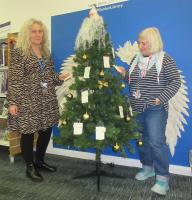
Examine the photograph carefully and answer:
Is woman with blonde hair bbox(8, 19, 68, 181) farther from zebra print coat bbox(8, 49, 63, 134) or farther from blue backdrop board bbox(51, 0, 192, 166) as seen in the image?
blue backdrop board bbox(51, 0, 192, 166)

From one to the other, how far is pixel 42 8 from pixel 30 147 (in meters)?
1.95

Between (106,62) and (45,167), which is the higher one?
(106,62)

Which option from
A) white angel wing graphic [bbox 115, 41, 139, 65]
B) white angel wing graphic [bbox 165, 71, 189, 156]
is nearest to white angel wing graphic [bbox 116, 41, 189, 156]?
white angel wing graphic [bbox 165, 71, 189, 156]

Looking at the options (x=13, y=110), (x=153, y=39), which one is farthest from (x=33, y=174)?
(x=153, y=39)

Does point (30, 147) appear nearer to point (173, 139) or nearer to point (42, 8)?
point (173, 139)

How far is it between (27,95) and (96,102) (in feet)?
2.47

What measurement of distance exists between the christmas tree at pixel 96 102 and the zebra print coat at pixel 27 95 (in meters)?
0.35

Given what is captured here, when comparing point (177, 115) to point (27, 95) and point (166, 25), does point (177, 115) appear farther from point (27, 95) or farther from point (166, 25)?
point (27, 95)

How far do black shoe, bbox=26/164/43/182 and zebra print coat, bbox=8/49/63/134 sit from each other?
15.4 inches

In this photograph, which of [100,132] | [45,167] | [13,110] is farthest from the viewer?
[45,167]

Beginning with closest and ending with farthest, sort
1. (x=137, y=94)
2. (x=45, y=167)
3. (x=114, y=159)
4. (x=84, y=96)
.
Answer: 1. (x=84, y=96)
2. (x=137, y=94)
3. (x=45, y=167)
4. (x=114, y=159)

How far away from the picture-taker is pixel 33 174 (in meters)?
3.01

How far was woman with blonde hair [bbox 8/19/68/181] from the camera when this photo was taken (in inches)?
116

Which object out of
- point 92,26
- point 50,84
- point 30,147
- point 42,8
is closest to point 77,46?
point 92,26
